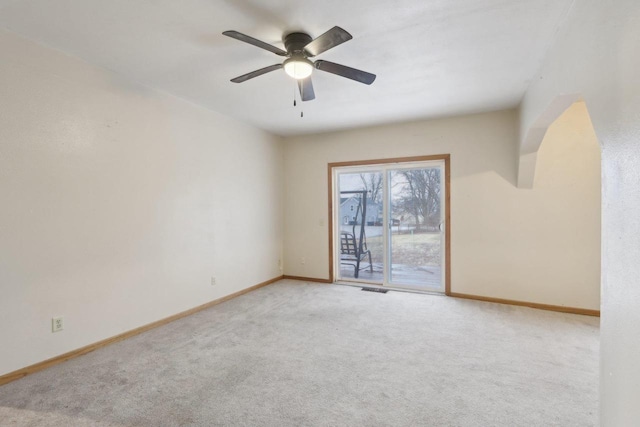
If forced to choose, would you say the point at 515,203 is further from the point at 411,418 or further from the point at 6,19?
the point at 6,19

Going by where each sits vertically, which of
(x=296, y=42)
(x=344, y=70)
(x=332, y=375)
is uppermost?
(x=296, y=42)

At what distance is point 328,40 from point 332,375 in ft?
7.77

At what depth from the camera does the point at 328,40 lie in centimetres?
188

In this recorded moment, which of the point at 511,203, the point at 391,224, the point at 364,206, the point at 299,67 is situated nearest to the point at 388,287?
the point at 391,224

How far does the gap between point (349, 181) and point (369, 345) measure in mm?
2909

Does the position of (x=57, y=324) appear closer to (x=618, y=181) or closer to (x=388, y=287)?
(x=618, y=181)

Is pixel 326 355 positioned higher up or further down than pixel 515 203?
further down

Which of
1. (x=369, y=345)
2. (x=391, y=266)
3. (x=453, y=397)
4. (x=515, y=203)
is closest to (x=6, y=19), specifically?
(x=369, y=345)

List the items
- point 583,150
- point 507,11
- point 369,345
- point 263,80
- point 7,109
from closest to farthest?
point 507,11 < point 7,109 < point 369,345 < point 263,80 < point 583,150

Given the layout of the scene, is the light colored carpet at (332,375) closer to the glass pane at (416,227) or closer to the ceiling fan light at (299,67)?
the glass pane at (416,227)

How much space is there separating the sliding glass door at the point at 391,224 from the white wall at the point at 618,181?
290 cm

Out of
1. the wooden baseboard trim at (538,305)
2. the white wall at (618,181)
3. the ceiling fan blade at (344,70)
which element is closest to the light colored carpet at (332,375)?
the wooden baseboard trim at (538,305)

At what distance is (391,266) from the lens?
476cm

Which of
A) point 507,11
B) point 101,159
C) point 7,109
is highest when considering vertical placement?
point 507,11
